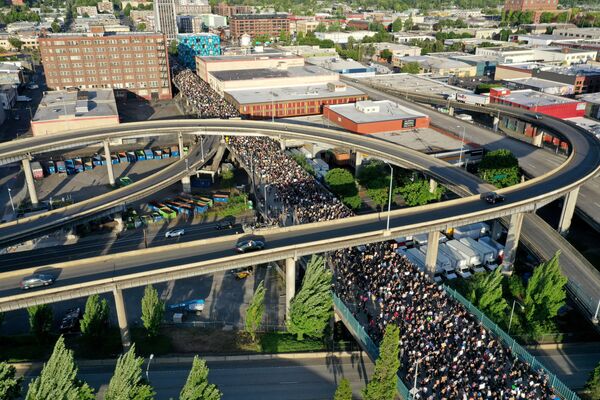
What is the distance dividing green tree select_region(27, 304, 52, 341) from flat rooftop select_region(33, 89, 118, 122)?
57292 millimetres

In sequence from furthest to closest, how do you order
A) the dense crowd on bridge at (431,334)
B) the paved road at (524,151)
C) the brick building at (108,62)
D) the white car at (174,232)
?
the brick building at (108,62) < the paved road at (524,151) < the white car at (174,232) < the dense crowd on bridge at (431,334)

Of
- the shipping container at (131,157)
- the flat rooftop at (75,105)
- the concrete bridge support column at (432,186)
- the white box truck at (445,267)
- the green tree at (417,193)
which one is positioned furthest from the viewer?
the flat rooftop at (75,105)

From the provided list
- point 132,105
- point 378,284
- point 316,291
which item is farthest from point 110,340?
point 132,105

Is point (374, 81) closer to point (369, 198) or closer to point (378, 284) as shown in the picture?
point (369, 198)

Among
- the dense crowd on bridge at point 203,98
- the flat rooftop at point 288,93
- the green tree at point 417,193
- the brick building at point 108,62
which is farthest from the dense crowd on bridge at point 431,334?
the brick building at point 108,62

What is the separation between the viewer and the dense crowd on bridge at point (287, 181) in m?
50.7

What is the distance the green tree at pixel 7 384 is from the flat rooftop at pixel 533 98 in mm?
95305

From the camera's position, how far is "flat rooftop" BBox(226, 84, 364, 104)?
316ft

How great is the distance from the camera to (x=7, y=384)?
28625 millimetres

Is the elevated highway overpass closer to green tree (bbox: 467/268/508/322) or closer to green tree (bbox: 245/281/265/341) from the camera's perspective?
green tree (bbox: 245/281/265/341)

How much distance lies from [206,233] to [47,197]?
27565 millimetres

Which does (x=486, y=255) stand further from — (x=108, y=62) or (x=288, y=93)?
(x=108, y=62)

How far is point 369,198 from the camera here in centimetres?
6825

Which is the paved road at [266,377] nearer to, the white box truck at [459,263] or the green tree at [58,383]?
the green tree at [58,383]
